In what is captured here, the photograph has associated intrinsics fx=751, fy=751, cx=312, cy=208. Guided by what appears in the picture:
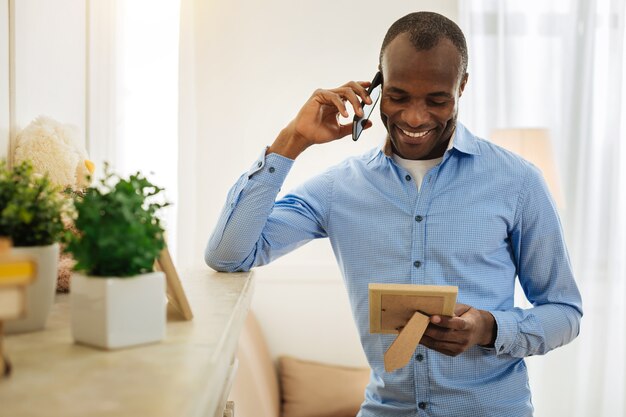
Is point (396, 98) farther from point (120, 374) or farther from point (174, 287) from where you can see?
point (120, 374)

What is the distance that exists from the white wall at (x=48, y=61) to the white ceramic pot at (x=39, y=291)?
2.01 ft

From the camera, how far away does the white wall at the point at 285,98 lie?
3162 mm

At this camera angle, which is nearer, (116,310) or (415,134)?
(116,310)

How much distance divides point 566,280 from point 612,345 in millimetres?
1784

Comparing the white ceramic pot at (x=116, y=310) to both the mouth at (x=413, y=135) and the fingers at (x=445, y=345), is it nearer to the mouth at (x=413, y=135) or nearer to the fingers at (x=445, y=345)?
the fingers at (x=445, y=345)

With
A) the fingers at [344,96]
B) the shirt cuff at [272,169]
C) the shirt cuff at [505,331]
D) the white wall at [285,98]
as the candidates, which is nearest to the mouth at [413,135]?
the fingers at [344,96]

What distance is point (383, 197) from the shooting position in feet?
5.64

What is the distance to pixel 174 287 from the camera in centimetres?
89

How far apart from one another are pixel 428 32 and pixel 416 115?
0.19 meters

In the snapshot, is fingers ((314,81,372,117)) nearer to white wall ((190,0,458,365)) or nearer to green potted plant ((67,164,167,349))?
green potted plant ((67,164,167,349))

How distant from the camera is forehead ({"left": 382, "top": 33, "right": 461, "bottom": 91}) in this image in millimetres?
1591

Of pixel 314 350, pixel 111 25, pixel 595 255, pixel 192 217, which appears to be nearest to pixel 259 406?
pixel 314 350

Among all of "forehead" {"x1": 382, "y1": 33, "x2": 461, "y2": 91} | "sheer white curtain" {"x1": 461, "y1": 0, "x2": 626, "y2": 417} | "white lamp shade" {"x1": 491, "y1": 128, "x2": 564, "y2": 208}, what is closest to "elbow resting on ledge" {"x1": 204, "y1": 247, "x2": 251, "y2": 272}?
"forehead" {"x1": 382, "y1": 33, "x2": 461, "y2": 91}

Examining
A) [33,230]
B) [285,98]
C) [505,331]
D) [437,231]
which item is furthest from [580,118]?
[33,230]
